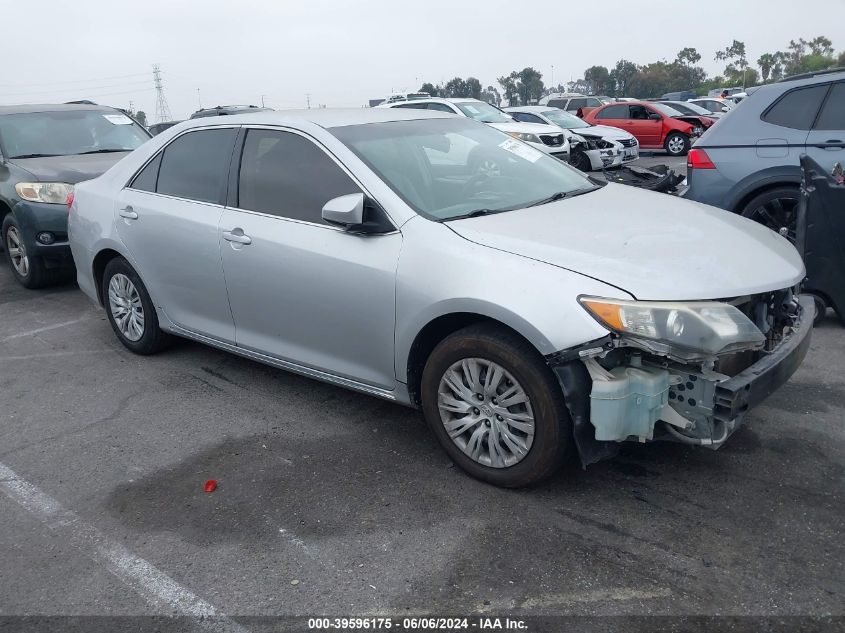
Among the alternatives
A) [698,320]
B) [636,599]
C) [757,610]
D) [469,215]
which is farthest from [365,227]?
[757,610]

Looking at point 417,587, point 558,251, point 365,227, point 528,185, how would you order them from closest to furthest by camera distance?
point 417,587
point 558,251
point 365,227
point 528,185

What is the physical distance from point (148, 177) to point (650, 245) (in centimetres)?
341

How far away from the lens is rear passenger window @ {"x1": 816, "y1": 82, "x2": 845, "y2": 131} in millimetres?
6172

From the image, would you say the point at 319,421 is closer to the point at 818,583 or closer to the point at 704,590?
the point at 704,590

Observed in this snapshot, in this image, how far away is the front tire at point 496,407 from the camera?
321 centimetres

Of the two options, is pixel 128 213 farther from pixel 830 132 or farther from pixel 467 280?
pixel 830 132

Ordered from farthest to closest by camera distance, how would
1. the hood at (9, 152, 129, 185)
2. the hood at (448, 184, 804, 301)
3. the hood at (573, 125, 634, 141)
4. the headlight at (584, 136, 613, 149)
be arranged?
the hood at (573, 125, 634, 141), the headlight at (584, 136, 613, 149), the hood at (9, 152, 129, 185), the hood at (448, 184, 804, 301)

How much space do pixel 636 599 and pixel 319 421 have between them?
2161 mm

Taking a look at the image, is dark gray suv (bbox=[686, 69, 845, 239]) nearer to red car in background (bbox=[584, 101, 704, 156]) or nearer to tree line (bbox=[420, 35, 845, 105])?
red car in background (bbox=[584, 101, 704, 156])

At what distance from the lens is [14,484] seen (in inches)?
150

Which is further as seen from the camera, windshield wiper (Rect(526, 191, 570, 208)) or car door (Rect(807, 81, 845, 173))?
car door (Rect(807, 81, 845, 173))

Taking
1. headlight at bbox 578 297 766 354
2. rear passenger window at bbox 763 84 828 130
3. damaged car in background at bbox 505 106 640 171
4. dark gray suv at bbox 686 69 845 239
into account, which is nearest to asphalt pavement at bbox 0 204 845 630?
headlight at bbox 578 297 766 354

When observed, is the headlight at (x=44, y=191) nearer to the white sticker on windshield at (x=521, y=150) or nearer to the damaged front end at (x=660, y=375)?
the white sticker on windshield at (x=521, y=150)

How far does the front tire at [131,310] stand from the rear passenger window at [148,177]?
0.53 metres
